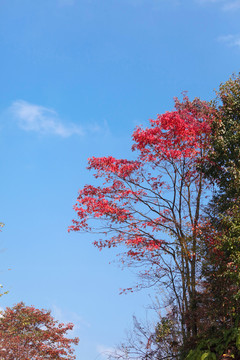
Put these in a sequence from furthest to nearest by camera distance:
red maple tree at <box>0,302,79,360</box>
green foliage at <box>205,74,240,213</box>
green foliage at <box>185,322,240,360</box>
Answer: red maple tree at <box>0,302,79,360</box> < green foliage at <box>205,74,240,213</box> < green foliage at <box>185,322,240,360</box>

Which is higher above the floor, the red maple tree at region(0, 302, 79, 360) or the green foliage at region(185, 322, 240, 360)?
the red maple tree at region(0, 302, 79, 360)

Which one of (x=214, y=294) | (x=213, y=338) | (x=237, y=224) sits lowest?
(x=213, y=338)

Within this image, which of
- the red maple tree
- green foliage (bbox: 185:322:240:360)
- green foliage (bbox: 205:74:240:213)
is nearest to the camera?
green foliage (bbox: 185:322:240:360)

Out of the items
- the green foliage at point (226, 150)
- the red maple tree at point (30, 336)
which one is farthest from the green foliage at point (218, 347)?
the red maple tree at point (30, 336)

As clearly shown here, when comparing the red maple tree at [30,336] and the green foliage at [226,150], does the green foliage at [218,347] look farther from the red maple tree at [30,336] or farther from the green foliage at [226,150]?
the red maple tree at [30,336]

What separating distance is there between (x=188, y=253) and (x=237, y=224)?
105 inches

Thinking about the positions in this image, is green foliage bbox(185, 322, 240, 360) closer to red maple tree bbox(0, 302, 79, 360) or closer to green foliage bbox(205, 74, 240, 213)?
green foliage bbox(205, 74, 240, 213)

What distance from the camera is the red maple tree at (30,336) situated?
745 inches

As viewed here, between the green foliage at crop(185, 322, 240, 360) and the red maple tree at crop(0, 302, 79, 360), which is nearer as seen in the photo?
the green foliage at crop(185, 322, 240, 360)

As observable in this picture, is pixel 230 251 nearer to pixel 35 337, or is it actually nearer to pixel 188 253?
pixel 188 253

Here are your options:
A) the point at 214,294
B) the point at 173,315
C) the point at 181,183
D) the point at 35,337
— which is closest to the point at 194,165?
the point at 181,183

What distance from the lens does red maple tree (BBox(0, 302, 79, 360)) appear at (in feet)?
62.1

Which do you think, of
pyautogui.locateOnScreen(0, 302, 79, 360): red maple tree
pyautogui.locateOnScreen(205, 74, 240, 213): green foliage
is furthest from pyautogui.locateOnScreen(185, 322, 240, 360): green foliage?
pyautogui.locateOnScreen(0, 302, 79, 360): red maple tree

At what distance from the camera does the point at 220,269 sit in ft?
34.4
